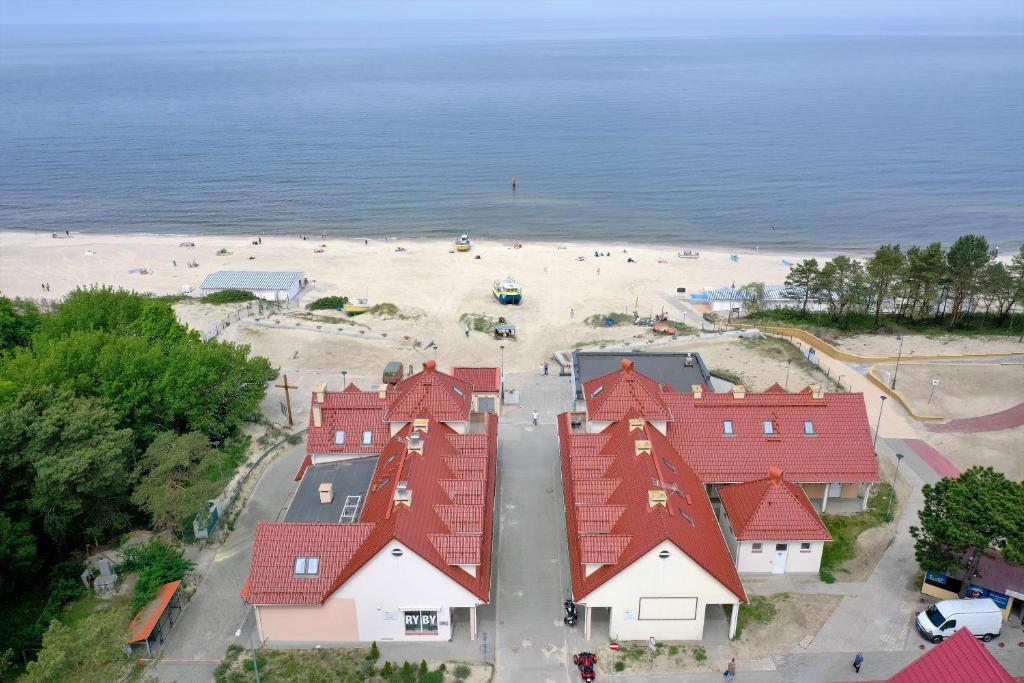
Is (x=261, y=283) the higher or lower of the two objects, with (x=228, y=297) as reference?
higher

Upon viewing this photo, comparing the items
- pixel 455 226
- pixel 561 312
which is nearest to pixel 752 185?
pixel 455 226

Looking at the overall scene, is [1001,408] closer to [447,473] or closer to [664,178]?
[447,473]

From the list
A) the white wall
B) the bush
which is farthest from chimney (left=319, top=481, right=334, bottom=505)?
the bush

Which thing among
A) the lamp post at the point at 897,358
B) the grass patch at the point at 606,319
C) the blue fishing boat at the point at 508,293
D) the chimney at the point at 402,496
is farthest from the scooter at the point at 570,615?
the blue fishing boat at the point at 508,293

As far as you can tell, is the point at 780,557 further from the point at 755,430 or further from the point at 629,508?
the point at 629,508

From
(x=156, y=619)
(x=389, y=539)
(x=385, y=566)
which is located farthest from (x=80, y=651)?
(x=389, y=539)

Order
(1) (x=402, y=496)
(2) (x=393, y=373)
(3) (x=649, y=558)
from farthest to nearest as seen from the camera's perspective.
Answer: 1. (2) (x=393, y=373)
2. (1) (x=402, y=496)
3. (3) (x=649, y=558)
